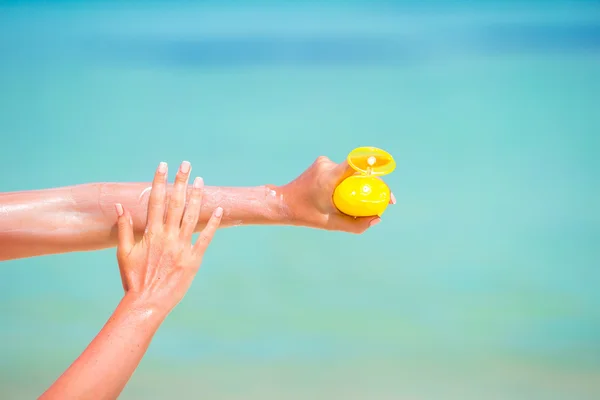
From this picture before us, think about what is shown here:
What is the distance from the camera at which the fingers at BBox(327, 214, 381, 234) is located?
1496 millimetres

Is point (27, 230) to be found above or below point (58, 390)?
above

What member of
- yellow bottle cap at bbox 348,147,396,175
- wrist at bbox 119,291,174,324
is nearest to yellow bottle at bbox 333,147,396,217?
yellow bottle cap at bbox 348,147,396,175

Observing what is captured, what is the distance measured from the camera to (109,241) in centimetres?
148

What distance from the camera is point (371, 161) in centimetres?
139

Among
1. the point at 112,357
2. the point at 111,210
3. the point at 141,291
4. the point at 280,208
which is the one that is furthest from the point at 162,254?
the point at 280,208

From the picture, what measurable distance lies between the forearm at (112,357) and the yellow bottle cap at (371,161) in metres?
0.56

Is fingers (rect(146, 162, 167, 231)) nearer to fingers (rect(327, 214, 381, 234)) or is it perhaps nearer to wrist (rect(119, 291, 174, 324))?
wrist (rect(119, 291, 174, 324))

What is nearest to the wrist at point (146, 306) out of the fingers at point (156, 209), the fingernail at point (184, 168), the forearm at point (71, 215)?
the fingers at point (156, 209)

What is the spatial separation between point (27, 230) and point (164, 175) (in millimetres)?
396

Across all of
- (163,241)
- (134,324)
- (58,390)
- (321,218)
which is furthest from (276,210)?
(58,390)

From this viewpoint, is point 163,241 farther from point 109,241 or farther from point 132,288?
point 109,241

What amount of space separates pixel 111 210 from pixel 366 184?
0.54 meters

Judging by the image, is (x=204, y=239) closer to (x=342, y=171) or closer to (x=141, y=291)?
(x=141, y=291)

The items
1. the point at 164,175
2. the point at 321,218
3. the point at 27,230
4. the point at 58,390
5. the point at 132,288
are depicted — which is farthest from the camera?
the point at 321,218
